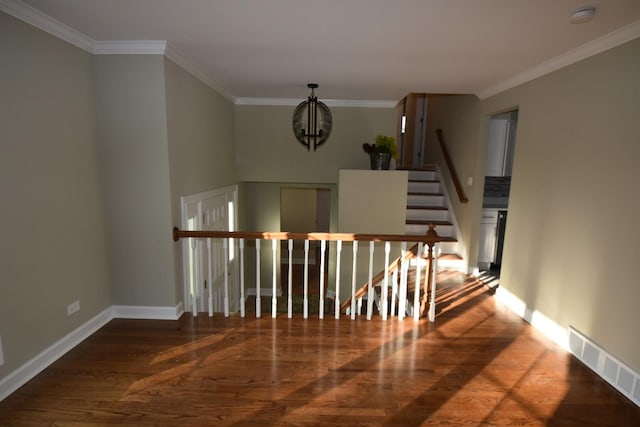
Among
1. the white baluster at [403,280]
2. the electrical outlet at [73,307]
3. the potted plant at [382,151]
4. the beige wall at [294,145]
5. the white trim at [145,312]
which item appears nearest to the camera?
the electrical outlet at [73,307]

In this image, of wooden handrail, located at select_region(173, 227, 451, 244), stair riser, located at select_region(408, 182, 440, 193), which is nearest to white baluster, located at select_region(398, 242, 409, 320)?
wooden handrail, located at select_region(173, 227, 451, 244)

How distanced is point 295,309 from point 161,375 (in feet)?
13.3

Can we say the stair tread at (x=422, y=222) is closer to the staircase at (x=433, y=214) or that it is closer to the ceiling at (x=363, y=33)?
the staircase at (x=433, y=214)

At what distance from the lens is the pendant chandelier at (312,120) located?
338 centimetres

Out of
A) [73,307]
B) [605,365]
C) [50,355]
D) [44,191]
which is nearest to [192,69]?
[44,191]

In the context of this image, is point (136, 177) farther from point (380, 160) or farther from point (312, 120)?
point (380, 160)

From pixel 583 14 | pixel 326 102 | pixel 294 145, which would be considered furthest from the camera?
pixel 294 145

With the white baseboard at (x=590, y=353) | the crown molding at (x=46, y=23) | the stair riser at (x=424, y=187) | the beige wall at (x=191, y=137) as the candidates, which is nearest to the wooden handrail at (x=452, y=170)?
the stair riser at (x=424, y=187)

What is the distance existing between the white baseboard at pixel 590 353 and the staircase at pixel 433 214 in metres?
1.55

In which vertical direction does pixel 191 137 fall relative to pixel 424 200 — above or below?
above

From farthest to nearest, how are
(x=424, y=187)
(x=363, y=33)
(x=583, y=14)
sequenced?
(x=424, y=187), (x=363, y=33), (x=583, y=14)

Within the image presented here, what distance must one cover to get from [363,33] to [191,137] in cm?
197

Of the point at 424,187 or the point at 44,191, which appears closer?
the point at 44,191

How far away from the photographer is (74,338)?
8.91ft
